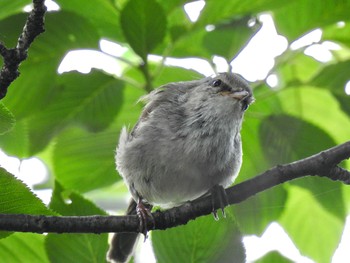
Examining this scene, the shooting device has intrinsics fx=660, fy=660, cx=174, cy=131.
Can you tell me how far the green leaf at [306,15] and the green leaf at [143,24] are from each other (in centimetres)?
56

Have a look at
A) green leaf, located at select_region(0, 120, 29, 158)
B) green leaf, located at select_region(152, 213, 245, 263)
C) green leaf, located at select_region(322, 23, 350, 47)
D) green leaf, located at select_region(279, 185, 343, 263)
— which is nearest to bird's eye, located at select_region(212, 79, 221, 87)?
green leaf, located at select_region(322, 23, 350, 47)

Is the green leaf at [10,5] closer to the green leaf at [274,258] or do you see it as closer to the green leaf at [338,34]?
the green leaf at [338,34]

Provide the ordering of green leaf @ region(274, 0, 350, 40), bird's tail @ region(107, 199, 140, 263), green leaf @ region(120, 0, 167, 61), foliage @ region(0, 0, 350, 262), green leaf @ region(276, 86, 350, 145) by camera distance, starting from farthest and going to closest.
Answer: bird's tail @ region(107, 199, 140, 263) < green leaf @ region(276, 86, 350, 145) < green leaf @ region(274, 0, 350, 40) < foliage @ region(0, 0, 350, 262) < green leaf @ region(120, 0, 167, 61)

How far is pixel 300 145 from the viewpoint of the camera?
9.62 feet

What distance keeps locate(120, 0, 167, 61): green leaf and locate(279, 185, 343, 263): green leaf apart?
973mm

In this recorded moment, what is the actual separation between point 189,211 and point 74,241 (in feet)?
1.60

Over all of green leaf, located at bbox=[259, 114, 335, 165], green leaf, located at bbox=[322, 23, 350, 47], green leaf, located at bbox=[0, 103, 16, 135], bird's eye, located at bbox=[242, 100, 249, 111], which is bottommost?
green leaf, located at bbox=[0, 103, 16, 135]

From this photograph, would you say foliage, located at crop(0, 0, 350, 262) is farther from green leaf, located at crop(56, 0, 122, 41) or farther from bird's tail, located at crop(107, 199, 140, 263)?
bird's tail, located at crop(107, 199, 140, 263)

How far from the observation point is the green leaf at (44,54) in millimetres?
2918

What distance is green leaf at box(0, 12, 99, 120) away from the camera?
2.92 meters

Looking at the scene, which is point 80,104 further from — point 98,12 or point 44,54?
point 98,12

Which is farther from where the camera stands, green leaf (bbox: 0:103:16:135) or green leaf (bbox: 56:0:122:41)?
→ green leaf (bbox: 56:0:122:41)

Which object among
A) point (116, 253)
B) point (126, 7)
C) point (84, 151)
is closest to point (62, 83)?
point (84, 151)

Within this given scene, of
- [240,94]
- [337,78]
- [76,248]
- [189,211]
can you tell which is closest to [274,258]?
[189,211]
